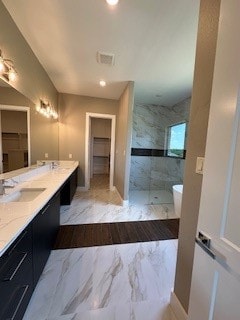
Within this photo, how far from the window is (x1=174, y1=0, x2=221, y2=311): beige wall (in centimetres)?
333

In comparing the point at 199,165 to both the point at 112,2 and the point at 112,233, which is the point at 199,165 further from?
the point at 112,233

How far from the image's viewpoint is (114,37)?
2.05 m

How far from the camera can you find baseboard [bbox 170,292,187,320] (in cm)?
123

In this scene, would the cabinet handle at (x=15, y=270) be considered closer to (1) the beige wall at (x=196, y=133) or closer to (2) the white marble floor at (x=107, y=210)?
(1) the beige wall at (x=196, y=133)

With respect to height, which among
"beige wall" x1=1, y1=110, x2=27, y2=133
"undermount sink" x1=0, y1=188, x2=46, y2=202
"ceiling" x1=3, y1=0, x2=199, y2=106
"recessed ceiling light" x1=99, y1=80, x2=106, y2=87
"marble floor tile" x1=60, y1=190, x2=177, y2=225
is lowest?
"marble floor tile" x1=60, y1=190, x2=177, y2=225

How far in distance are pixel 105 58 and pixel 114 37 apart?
1.65 feet

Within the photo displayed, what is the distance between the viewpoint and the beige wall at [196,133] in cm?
102

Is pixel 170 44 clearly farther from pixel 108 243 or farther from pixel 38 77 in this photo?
pixel 108 243

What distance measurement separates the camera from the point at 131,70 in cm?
289

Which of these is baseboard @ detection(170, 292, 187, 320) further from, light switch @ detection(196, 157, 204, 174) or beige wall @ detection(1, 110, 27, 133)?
beige wall @ detection(1, 110, 27, 133)

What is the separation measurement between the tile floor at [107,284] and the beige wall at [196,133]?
1.15 ft

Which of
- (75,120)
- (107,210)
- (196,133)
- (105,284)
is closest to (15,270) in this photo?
(105,284)

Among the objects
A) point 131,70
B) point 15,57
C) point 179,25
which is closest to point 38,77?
point 15,57

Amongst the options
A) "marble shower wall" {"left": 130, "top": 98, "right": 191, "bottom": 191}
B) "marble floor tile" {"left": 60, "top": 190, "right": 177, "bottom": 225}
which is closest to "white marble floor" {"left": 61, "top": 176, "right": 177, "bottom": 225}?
"marble floor tile" {"left": 60, "top": 190, "right": 177, "bottom": 225}
